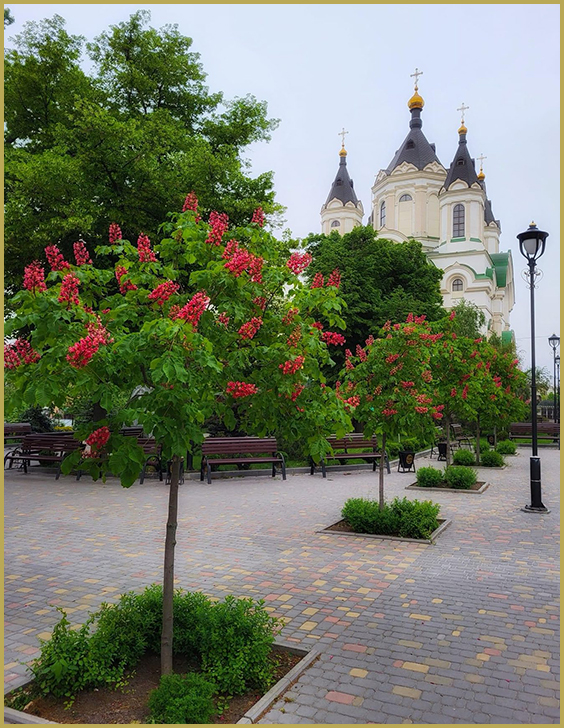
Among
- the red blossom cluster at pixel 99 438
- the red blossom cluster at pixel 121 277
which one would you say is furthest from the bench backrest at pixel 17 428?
the red blossom cluster at pixel 99 438

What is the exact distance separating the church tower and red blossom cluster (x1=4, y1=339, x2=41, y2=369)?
61.3 metres

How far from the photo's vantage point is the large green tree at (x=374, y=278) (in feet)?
96.0

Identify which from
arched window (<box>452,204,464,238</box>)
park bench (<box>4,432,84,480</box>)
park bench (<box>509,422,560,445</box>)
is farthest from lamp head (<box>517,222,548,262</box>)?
arched window (<box>452,204,464,238</box>)

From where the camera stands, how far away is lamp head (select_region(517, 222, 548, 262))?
11484mm

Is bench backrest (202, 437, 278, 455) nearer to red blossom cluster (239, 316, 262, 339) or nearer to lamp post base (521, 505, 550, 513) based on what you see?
lamp post base (521, 505, 550, 513)

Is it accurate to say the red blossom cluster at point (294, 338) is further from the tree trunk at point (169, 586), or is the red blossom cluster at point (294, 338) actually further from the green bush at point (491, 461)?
the green bush at point (491, 461)

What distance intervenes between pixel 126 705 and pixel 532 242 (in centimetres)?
1053

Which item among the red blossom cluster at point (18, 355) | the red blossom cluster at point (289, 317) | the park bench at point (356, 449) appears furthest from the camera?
the park bench at point (356, 449)

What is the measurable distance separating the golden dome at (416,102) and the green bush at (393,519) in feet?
204

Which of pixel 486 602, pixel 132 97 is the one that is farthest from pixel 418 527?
pixel 132 97

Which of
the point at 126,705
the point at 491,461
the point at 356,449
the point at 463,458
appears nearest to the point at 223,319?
the point at 126,705

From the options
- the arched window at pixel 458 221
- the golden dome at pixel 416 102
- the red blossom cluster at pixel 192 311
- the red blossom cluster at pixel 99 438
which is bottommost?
the red blossom cluster at pixel 99 438

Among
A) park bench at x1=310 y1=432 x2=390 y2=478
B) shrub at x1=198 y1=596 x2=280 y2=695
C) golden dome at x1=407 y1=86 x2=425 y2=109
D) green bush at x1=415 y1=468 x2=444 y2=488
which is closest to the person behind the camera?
shrub at x1=198 y1=596 x2=280 y2=695

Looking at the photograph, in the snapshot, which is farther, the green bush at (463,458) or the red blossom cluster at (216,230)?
the green bush at (463,458)
